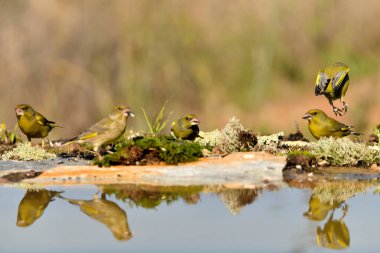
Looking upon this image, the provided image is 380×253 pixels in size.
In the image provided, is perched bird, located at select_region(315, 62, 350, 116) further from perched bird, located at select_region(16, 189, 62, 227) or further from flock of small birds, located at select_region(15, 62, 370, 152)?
perched bird, located at select_region(16, 189, 62, 227)

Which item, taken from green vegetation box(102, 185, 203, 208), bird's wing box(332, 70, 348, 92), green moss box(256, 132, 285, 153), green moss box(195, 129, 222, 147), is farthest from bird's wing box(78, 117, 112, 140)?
bird's wing box(332, 70, 348, 92)

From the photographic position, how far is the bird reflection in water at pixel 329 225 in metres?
8.18

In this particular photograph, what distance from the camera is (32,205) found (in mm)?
9984

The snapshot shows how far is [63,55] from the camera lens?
73.8ft

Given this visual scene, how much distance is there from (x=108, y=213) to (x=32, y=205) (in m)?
1.06

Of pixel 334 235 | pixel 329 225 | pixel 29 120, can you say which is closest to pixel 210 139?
pixel 29 120

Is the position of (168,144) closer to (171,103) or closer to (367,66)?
(171,103)

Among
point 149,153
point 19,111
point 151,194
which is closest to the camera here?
point 151,194

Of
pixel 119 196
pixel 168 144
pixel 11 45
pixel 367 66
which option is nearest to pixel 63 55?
pixel 11 45

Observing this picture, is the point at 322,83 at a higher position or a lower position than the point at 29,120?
higher

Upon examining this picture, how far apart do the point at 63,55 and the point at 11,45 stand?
1.32 m

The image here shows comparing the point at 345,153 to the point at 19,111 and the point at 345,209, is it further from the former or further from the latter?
the point at 19,111

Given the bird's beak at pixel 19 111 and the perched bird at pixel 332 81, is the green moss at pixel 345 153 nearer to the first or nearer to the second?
the perched bird at pixel 332 81

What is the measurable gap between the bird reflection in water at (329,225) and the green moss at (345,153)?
7.19 ft
